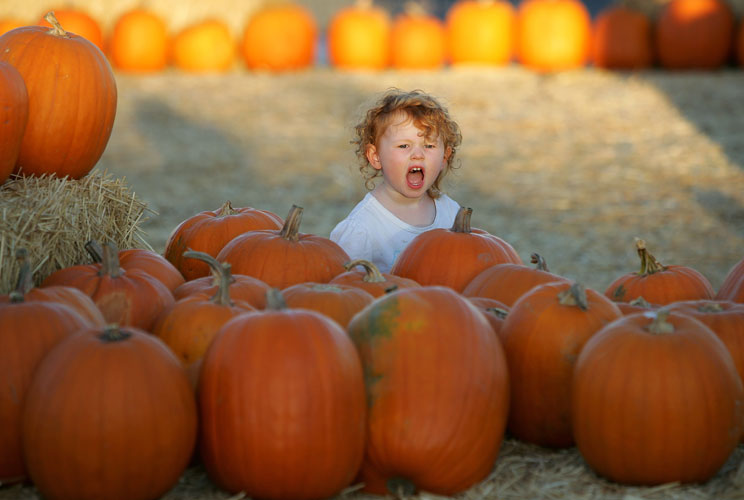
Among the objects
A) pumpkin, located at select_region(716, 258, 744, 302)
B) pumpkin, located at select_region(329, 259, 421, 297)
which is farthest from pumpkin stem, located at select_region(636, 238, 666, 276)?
pumpkin, located at select_region(329, 259, 421, 297)

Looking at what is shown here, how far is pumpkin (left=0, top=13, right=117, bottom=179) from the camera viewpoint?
3.27 m

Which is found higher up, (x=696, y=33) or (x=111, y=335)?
(x=696, y=33)

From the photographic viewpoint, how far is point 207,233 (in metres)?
3.59

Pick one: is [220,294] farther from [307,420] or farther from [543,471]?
[543,471]

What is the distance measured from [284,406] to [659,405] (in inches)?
36.1

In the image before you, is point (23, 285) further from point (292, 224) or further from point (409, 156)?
point (409, 156)

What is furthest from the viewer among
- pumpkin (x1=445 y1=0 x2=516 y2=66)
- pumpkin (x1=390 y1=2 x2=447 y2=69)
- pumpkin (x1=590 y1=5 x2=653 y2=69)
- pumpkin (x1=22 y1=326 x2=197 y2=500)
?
pumpkin (x1=390 y1=2 x2=447 y2=69)

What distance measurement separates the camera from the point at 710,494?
229cm

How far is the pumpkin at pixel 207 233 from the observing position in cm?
354

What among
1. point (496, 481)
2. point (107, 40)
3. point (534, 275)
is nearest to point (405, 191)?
point (534, 275)

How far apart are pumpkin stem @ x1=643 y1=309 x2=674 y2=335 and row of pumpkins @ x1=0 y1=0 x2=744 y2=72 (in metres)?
8.84

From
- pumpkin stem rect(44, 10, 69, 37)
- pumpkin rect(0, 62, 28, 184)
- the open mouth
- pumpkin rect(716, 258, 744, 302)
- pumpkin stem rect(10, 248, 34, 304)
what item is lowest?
pumpkin rect(716, 258, 744, 302)

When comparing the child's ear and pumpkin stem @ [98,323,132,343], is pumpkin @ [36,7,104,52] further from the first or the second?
pumpkin stem @ [98,323,132,343]

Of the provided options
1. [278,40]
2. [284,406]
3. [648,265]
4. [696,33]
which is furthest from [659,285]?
[278,40]
